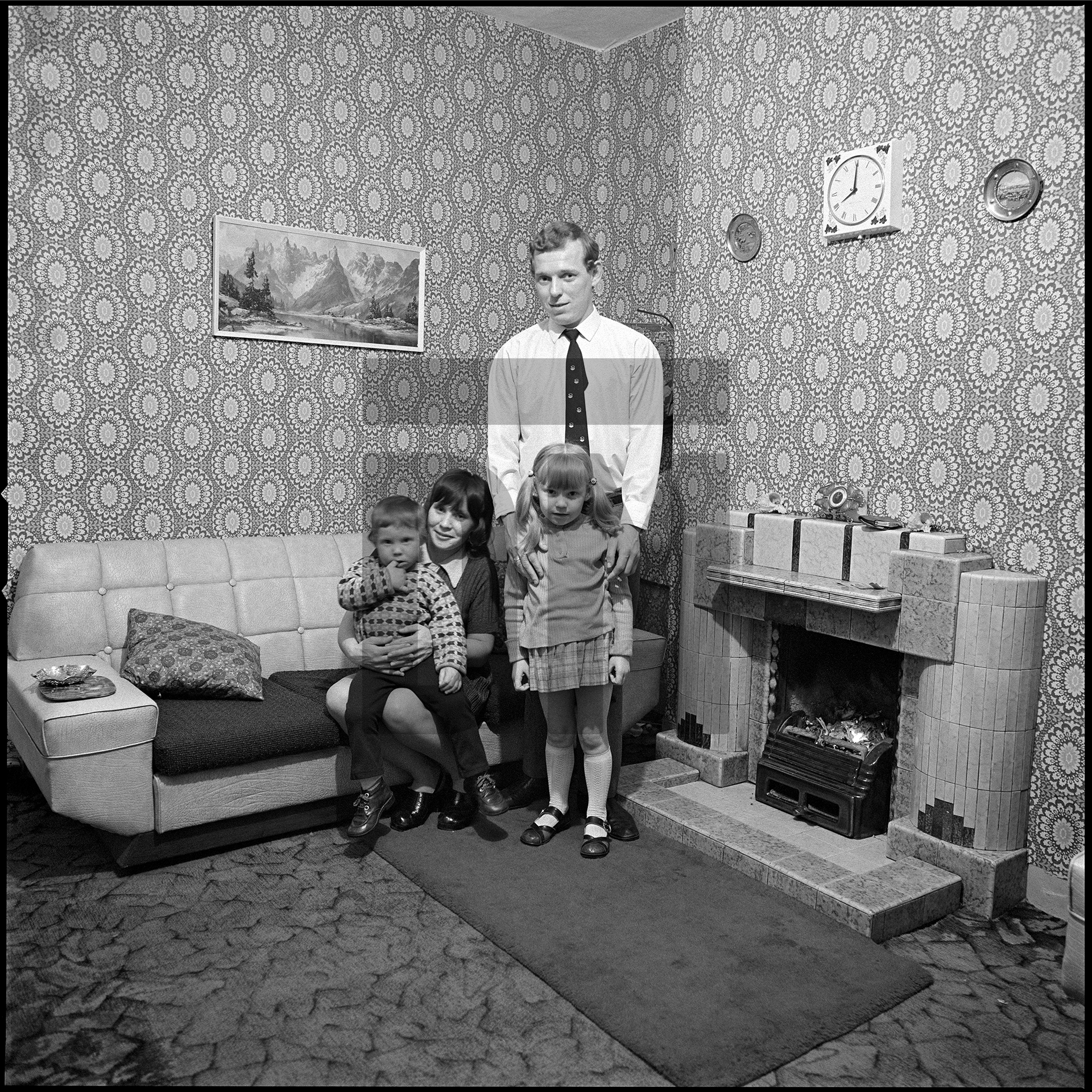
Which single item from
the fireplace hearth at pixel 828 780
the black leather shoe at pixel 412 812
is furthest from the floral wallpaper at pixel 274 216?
the fireplace hearth at pixel 828 780

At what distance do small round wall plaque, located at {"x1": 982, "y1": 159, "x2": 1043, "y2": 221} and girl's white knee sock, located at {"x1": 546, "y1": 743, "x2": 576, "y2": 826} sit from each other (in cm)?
209

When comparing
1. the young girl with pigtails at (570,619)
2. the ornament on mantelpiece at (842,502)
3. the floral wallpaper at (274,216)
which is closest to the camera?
the young girl with pigtails at (570,619)

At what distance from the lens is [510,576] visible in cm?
319

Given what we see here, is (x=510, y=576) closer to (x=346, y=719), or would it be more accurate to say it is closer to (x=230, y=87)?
(x=346, y=719)

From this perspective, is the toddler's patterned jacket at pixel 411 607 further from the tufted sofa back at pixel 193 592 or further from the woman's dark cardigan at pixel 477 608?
the tufted sofa back at pixel 193 592

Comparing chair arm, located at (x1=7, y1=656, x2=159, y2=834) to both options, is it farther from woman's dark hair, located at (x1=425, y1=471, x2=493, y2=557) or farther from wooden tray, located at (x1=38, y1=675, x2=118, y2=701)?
woman's dark hair, located at (x1=425, y1=471, x2=493, y2=557)

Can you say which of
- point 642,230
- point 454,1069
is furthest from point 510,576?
point 642,230

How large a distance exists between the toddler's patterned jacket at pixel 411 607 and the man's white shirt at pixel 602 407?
0.36 meters

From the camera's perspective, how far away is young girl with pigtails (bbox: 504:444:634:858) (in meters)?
3.05

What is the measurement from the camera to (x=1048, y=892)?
2.89 metres

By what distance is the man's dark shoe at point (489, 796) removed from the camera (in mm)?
3309

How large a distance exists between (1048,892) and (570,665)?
1.51m

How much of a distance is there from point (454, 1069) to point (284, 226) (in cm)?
307

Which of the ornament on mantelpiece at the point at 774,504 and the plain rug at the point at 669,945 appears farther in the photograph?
the ornament on mantelpiece at the point at 774,504
